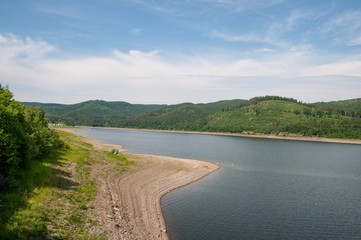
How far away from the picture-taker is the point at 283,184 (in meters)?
41.9

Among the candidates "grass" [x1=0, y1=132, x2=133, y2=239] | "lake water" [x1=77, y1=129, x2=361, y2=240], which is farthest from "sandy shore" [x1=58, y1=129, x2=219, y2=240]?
"lake water" [x1=77, y1=129, x2=361, y2=240]

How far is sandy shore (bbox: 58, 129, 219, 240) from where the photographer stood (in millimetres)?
20828

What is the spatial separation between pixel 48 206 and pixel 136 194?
1302 centimetres

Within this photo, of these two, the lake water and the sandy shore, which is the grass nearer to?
the sandy shore

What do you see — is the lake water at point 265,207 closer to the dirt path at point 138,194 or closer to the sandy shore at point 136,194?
the dirt path at point 138,194

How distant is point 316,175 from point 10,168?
176 ft

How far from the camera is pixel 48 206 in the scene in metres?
19.2

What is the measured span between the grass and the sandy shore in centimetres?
144

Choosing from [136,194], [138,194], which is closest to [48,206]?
[136,194]

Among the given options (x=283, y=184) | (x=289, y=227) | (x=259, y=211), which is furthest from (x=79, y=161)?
(x=283, y=184)

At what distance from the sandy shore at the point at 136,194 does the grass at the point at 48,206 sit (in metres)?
1.44

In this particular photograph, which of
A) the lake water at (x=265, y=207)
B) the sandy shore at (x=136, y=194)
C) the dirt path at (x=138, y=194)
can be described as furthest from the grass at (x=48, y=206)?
the lake water at (x=265, y=207)

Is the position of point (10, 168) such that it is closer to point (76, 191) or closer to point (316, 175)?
point (76, 191)

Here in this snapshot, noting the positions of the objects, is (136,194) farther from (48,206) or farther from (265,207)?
(265,207)
